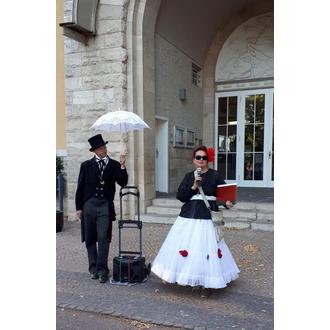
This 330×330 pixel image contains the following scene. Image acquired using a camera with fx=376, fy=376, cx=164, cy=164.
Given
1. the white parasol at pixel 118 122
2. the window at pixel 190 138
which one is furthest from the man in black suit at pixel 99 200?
the window at pixel 190 138

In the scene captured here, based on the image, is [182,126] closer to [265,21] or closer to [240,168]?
[240,168]

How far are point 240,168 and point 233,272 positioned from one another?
7.82 metres

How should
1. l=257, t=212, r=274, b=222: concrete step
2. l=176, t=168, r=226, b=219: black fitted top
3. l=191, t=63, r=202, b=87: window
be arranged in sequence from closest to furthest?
l=176, t=168, r=226, b=219: black fitted top → l=257, t=212, r=274, b=222: concrete step → l=191, t=63, r=202, b=87: window

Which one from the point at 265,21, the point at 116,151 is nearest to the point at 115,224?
the point at 116,151

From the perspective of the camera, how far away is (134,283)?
4.57 metres

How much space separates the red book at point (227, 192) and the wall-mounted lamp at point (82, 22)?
540 cm

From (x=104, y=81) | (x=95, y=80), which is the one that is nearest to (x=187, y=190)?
(x=104, y=81)

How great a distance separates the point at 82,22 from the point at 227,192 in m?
5.62

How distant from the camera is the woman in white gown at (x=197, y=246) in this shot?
3.92 metres

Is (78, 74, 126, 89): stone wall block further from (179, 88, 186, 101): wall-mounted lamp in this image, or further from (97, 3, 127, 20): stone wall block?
(179, 88, 186, 101): wall-mounted lamp

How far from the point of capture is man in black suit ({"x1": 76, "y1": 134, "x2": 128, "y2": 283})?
4688 millimetres

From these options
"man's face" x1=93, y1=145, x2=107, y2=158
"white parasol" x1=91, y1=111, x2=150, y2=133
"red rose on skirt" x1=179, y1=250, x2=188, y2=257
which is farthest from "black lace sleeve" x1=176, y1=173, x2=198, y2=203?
"man's face" x1=93, y1=145, x2=107, y2=158

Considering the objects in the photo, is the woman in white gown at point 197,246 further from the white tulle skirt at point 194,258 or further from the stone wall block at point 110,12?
the stone wall block at point 110,12

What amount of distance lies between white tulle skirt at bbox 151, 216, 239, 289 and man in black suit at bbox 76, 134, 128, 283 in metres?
0.83
